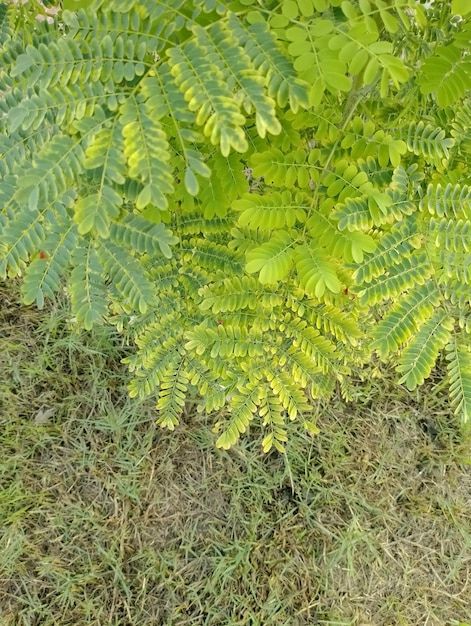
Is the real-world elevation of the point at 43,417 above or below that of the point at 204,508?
above

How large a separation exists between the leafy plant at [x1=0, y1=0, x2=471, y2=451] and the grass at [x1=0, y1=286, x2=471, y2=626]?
61cm

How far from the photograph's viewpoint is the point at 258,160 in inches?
55.6

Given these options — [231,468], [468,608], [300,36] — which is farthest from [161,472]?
[300,36]

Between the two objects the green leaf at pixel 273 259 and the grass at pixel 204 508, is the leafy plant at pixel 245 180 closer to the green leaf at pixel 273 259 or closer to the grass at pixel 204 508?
the green leaf at pixel 273 259

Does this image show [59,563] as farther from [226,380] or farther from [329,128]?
[329,128]

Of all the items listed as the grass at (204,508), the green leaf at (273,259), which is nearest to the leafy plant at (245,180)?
the green leaf at (273,259)

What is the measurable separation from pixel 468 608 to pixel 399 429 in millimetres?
758

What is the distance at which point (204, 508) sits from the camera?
2.38 m

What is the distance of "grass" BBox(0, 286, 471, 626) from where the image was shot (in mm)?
2246

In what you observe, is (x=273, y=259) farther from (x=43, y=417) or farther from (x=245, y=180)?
(x=43, y=417)

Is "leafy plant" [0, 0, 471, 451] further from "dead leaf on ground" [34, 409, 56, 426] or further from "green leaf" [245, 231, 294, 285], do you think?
"dead leaf on ground" [34, 409, 56, 426]

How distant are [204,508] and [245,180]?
1449 millimetres

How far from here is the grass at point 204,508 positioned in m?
2.25

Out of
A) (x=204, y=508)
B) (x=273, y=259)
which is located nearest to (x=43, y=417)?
(x=204, y=508)
